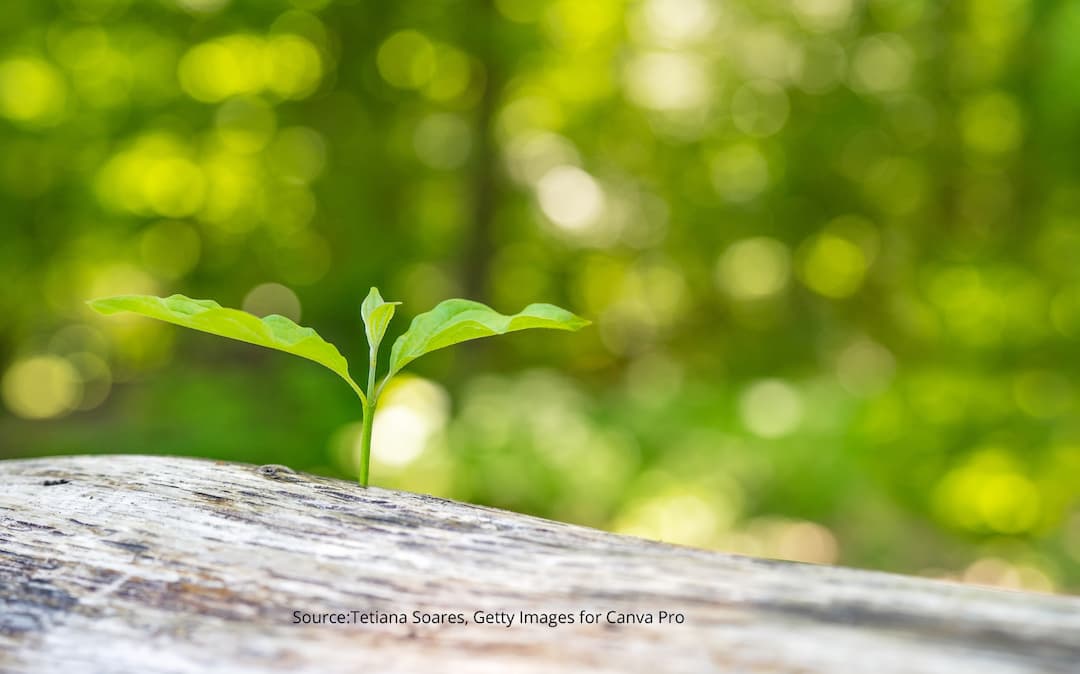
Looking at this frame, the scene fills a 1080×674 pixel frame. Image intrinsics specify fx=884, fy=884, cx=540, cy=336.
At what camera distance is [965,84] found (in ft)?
23.0

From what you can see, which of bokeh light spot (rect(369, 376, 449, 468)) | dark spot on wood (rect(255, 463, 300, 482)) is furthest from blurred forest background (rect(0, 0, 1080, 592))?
dark spot on wood (rect(255, 463, 300, 482))

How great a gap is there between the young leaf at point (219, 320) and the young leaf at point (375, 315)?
7cm

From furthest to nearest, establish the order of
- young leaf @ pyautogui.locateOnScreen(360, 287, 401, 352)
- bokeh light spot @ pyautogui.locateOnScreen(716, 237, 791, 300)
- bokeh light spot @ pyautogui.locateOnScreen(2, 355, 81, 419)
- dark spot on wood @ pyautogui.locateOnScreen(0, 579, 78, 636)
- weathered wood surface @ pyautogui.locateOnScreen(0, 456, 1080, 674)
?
1. bokeh light spot @ pyautogui.locateOnScreen(716, 237, 791, 300)
2. bokeh light spot @ pyautogui.locateOnScreen(2, 355, 81, 419)
3. young leaf @ pyautogui.locateOnScreen(360, 287, 401, 352)
4. dark spot on wood @ pyautogui.locateOnScreen(0, 579, 78, 636)
5. weathered wood surface @ pyautogui.locateOnScreen(0, 456, 1080, 674)

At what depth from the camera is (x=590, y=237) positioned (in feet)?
27.5

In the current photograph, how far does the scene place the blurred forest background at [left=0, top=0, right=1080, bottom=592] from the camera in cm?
491

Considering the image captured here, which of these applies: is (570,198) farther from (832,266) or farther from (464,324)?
(464,324)

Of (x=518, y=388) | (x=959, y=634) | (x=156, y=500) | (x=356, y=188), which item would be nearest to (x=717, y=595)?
(x=959, y=634)

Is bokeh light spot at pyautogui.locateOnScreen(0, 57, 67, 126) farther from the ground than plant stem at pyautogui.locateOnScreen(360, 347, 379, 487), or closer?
farther from the ground

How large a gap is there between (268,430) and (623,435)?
2049mm

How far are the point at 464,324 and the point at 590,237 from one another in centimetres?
746

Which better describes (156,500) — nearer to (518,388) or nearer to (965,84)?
(518,388)

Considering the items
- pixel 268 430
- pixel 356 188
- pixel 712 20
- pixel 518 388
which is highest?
pixel 712 20

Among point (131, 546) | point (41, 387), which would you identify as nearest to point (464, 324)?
point (131, 546)

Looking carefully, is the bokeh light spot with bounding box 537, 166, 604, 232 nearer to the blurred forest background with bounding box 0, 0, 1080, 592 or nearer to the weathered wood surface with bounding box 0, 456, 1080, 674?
the blurred forest background with bounding box 0, 0, 1080, 592
